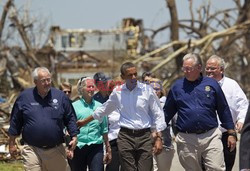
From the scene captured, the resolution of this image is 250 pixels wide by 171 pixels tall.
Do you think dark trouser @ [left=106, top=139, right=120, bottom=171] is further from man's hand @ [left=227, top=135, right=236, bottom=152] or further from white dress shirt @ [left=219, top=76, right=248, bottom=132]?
man's hand @ [left=227, top=135, right=236, bottom=152]

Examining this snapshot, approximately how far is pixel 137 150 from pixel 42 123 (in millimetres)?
1297

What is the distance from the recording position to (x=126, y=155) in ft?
31.1

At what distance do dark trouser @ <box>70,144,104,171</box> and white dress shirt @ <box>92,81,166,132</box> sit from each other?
2.08 feet

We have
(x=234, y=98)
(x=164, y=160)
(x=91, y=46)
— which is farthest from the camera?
(x=91, y=46)

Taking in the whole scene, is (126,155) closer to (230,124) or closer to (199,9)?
(230,124)

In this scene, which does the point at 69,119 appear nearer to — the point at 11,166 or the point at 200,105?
the point at 200,105

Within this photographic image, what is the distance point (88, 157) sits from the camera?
32.8 ft

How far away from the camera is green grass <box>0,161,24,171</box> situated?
1391 centimetres

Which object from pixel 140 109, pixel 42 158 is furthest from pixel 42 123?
pixel 140 109

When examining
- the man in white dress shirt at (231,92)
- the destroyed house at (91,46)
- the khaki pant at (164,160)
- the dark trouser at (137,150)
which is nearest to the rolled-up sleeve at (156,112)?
the dark trouser at (137,150)

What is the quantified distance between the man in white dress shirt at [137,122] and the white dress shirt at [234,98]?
998mm

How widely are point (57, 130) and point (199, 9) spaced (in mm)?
26522

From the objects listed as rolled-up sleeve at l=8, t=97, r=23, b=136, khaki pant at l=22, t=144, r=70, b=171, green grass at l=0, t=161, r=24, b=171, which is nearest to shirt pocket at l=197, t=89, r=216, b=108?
khaki pant at l=22, t=144, r=70, b=171

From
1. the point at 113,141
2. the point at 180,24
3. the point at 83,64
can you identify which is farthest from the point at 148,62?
the point at 113,141
